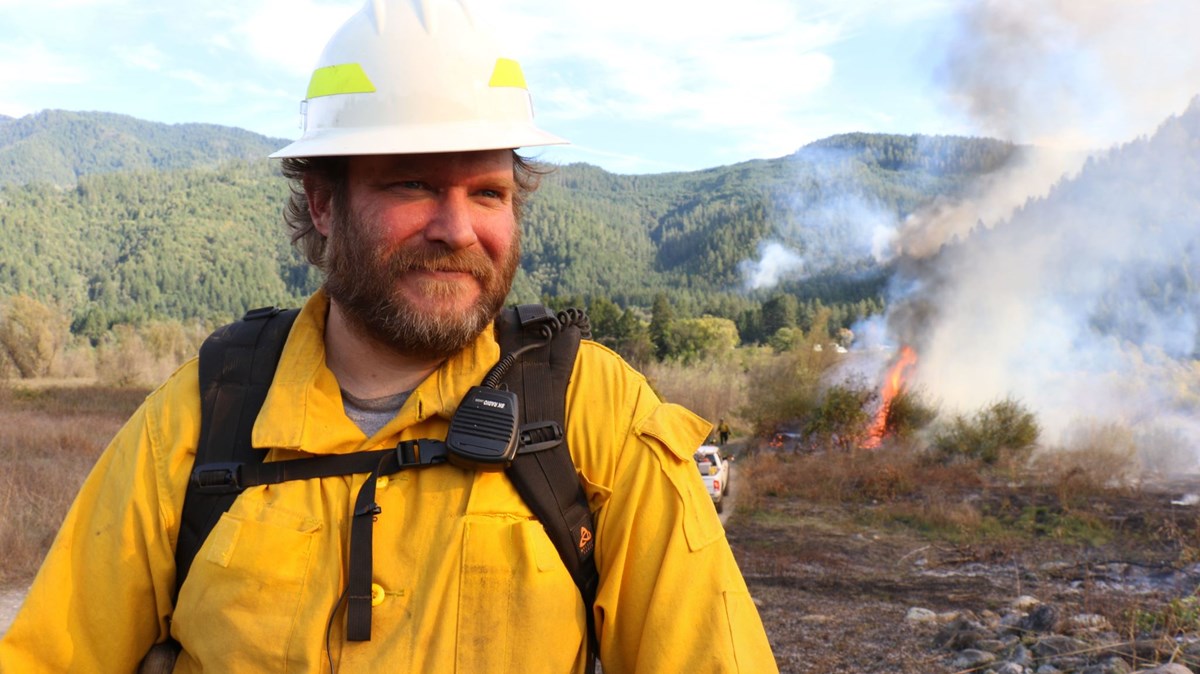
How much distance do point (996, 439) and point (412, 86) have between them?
909 inches

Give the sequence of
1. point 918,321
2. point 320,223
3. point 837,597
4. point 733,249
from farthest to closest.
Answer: point 733,249, point 918,321, point 837,597, point 320,223

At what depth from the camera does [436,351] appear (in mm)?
1771

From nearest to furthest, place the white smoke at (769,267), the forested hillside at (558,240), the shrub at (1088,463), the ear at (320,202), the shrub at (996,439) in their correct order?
the ear at (320,202), the shrub at (1088,463), the shrub at (996,439), the forested hillside at (558,240), the white smoke at (769,267)

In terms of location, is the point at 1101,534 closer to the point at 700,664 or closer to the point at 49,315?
the point at 700,664

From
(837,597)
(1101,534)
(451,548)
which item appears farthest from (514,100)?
(1101,534)

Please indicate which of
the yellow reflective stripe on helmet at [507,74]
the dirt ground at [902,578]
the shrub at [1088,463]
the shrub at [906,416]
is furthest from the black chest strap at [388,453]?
the shrub at [906,416]

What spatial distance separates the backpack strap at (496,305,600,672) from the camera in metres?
1.56

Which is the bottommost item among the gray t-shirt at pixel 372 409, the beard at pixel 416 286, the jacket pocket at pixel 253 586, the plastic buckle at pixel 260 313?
the jacket pocket at pixel 253 586

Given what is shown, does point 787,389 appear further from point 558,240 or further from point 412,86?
point 558,240

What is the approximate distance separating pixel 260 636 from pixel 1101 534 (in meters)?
15.1

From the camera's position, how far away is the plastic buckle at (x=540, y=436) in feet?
5.18

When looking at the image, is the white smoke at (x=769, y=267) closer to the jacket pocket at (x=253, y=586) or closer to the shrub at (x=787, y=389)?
the shrub at (x=787, y=389)

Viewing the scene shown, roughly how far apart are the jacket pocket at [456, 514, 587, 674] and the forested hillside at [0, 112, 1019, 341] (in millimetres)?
67265

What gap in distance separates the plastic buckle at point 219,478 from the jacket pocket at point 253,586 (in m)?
0.05
